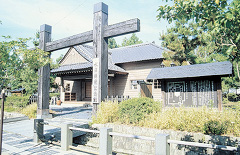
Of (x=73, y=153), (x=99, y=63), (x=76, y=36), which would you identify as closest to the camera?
(x=73, y=153)

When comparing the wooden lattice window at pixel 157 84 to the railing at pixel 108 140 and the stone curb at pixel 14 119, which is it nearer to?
the stone curb at pixel 14 119

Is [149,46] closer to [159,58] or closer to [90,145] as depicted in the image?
[159,58]

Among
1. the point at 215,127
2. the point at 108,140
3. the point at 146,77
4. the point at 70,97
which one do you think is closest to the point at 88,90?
the point at 70,97

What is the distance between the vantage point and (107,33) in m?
8.44

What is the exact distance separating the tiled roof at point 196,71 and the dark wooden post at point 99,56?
254 inches

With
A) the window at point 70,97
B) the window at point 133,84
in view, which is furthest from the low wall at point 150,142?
the window at point 70,97

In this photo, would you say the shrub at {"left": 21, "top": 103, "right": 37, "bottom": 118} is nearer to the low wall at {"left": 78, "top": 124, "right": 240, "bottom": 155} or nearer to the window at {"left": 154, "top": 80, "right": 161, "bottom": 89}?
the low wall at {"left": 78, "top": 124, "right": 240, "bottom": 155}

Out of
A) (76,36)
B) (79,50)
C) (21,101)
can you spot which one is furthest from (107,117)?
(79,50)

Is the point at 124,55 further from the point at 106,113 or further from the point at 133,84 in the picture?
the point at 106,113

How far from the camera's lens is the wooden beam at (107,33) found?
24.6 feet

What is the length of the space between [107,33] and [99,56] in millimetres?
1106

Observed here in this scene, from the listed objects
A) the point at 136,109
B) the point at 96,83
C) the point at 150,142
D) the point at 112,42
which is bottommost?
the point at 150,142

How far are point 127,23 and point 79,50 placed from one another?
44.0 feet

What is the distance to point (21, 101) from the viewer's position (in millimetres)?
13734
